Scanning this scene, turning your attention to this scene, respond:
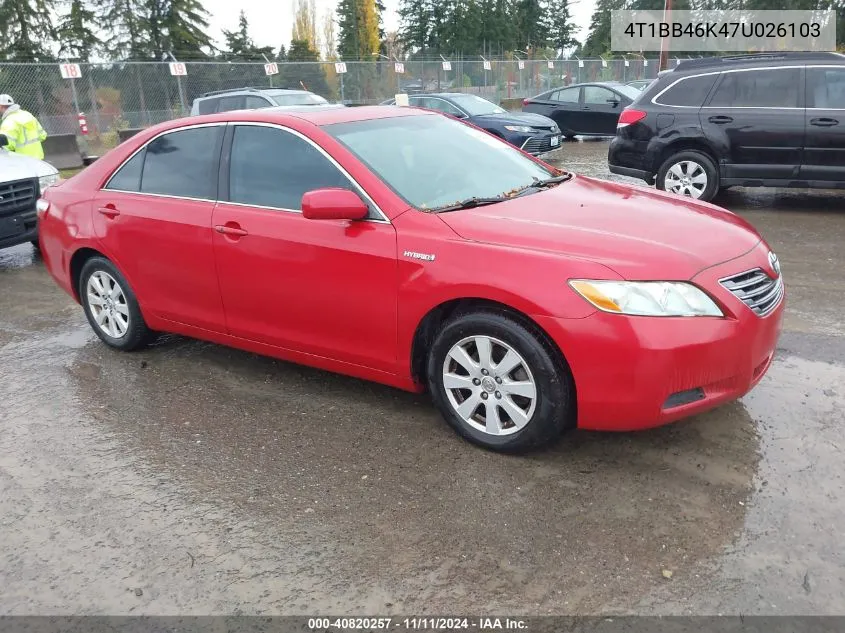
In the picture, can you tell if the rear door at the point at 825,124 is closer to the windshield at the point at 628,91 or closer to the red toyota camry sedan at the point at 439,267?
the red toyota camry sedan at the point at 439,267

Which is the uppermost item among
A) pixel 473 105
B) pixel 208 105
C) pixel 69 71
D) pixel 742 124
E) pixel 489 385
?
pixel 69 71

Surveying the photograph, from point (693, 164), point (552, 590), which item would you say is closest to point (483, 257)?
point (552, 590)

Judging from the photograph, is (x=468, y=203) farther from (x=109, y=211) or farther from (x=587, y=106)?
(x=587, y=106)

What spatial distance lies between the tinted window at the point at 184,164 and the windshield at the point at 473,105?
A: 10.8 metres

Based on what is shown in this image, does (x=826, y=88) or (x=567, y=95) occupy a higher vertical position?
(x=567, y=95)

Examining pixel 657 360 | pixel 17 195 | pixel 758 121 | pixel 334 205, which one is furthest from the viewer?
pixel 758 121

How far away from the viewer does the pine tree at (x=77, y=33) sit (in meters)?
39.5

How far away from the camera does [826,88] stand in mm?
8188

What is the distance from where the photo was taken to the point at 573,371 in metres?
3.18

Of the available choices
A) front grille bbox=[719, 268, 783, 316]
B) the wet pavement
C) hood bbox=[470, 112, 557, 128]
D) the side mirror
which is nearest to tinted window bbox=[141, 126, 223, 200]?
the side mirror

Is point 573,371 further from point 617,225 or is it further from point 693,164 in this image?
point 693,164

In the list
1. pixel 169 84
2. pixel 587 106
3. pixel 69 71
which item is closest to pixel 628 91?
pixel 587 106

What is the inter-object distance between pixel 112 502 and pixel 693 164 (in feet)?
25.5

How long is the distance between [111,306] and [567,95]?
15.3 metres
